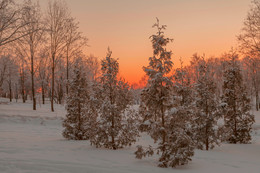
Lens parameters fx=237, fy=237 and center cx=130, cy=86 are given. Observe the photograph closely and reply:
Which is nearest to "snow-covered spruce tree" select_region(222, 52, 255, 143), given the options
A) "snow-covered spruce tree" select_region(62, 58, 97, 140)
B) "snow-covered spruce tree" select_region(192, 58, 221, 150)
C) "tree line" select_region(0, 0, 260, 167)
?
"tree line" select_region(0, 0, 260, 167)

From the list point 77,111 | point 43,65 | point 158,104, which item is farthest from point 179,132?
point 43,65

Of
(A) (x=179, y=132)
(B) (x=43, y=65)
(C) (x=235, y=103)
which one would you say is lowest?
(A) (x=179, y=132)

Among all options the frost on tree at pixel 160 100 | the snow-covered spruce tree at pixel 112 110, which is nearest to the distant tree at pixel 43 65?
the snow-covered spruce tree at pixel 112 110

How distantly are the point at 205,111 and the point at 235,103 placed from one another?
4348 mm

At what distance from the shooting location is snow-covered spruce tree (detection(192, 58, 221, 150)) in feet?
48.6

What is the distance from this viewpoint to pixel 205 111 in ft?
49.6

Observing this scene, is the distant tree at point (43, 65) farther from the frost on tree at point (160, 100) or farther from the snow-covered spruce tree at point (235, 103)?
the frost on tree at point (160, 100)

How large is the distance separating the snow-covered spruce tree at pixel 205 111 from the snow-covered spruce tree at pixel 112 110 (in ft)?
16.1

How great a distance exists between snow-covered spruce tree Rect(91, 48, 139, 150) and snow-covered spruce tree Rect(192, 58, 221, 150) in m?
4.90

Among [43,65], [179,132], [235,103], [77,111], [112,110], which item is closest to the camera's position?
[179,132]

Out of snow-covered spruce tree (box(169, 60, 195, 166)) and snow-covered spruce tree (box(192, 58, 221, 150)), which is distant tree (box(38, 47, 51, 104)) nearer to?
snow-covered spruce tree (box(192, 58, 221, 150))

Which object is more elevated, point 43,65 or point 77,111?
point 43,65

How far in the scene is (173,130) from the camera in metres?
9.37

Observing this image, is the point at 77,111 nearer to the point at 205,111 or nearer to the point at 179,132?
the point at 179,132
